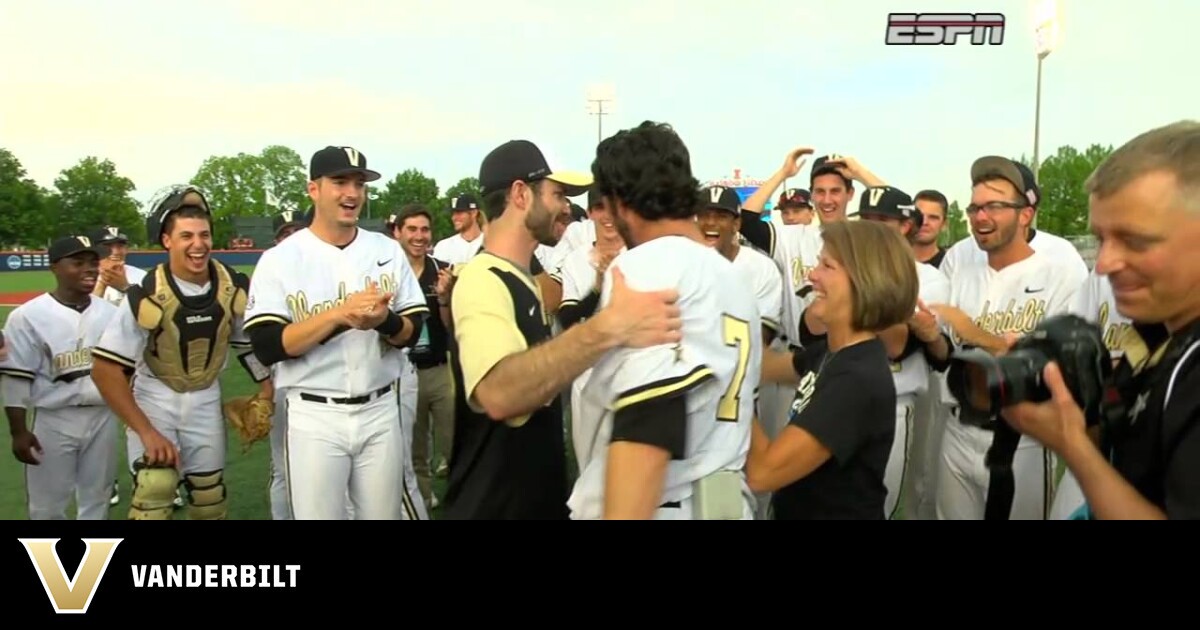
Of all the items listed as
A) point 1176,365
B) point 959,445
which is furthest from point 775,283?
point 1176,365

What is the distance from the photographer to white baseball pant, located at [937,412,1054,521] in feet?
12.6

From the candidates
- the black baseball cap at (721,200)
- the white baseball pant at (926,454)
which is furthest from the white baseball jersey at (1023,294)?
the black baseball cap at (721,200)

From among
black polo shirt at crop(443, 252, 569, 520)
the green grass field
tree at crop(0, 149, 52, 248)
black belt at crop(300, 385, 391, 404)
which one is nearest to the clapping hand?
black belt at crop(300, 385, 391, 404)

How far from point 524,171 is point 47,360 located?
399 centimetres

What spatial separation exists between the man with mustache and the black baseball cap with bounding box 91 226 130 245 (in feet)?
7.13

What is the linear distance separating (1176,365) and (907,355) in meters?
2.89

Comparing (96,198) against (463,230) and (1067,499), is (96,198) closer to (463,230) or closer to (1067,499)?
(463,230)

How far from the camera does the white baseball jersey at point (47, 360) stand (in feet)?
15.5

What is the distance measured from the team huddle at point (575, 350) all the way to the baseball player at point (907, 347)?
19mm

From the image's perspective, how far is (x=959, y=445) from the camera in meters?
4.04

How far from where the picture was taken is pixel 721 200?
16.1 feet

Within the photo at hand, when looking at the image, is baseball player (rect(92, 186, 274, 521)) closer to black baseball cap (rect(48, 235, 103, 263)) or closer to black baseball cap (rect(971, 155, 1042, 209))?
black baseball cap (rect(48, 235, 103, 263))

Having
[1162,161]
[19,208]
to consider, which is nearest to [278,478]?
[1162,161]

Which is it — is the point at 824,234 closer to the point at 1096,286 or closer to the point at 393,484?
the point at 1096,286
